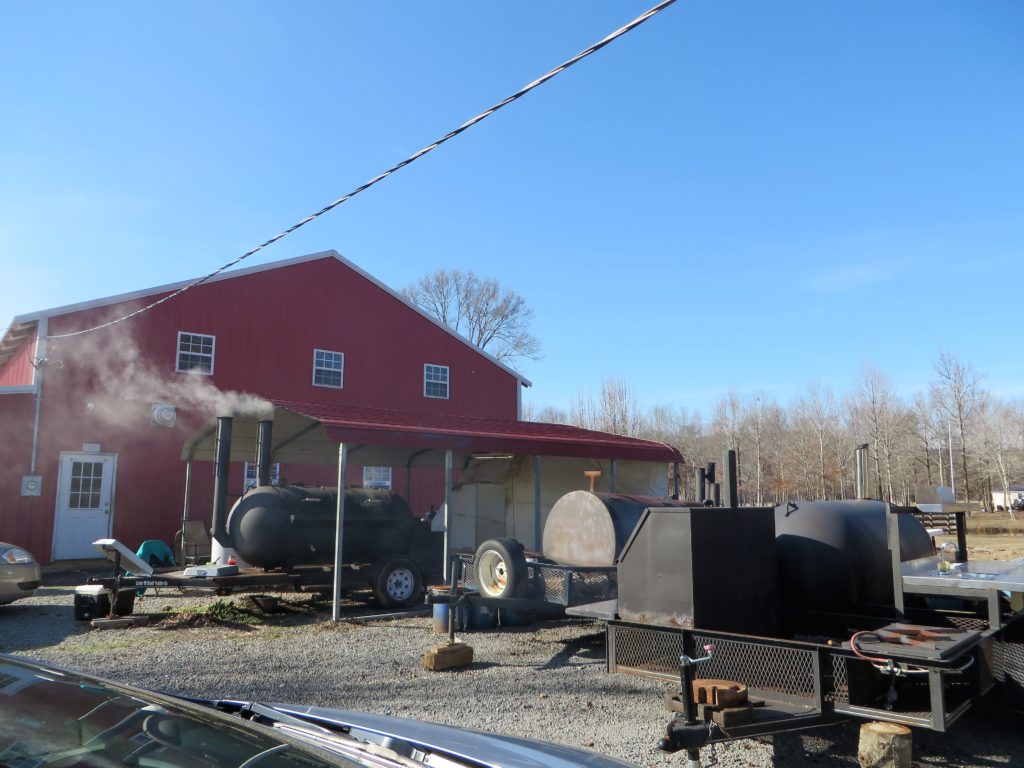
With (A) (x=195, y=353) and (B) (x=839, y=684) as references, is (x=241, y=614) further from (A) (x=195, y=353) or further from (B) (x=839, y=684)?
(A) (x=195, y=353)

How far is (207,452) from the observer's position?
1611 cm

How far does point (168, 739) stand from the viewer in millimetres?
1998

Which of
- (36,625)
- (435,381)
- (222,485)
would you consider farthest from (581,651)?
(435,381)

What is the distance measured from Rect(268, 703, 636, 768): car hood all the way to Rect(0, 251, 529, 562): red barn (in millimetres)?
10543

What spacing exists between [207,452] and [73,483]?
366 centimetres

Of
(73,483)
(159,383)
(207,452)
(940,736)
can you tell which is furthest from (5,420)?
(940,736)

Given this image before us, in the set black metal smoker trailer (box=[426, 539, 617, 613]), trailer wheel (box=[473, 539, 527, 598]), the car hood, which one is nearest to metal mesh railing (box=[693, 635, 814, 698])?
the car hood

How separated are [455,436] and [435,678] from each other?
16.4 feet

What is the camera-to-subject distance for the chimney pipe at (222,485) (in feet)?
36.9

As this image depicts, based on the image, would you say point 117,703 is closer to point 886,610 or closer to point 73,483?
point 886,610

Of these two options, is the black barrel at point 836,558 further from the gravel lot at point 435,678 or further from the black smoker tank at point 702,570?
the gravel lot at point 435,678

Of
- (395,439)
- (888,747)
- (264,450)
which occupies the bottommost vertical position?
(888,747)

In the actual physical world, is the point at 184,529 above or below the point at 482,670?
above

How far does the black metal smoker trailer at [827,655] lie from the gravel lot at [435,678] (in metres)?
0.65
